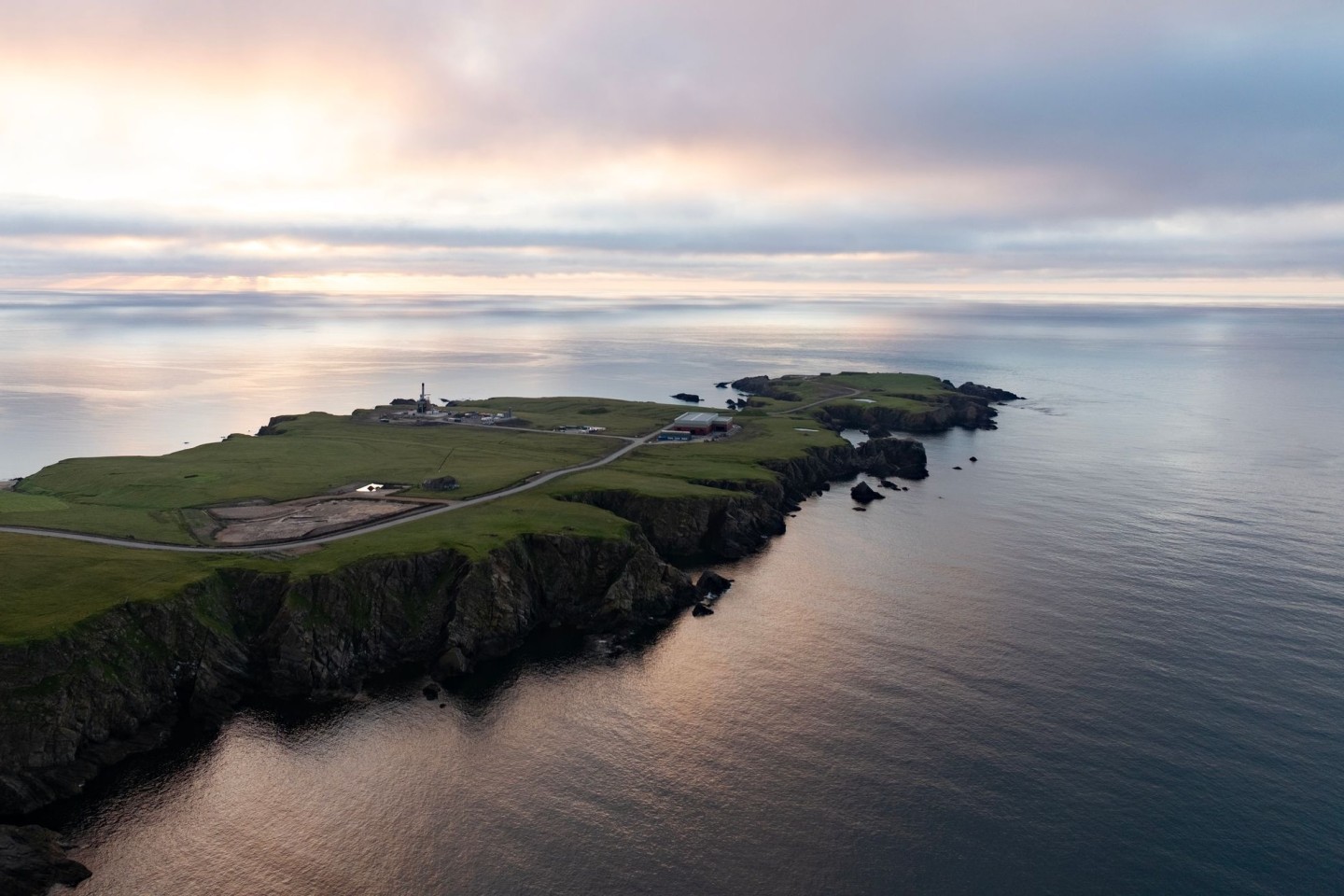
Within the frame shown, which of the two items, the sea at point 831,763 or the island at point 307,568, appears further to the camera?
the island at point 307,568

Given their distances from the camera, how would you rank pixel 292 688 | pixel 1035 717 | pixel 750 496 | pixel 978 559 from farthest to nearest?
1. pixel 750 496
2. pixel 978 559
3. pixel 292 688
4. pixel 1035 717

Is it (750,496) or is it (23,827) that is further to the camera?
(750,496)

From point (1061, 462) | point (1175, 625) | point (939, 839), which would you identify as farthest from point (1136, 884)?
point (1061, 462)

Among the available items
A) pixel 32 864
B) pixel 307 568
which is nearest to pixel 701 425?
pixel 307 568

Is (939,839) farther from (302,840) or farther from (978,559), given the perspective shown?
(978,559)

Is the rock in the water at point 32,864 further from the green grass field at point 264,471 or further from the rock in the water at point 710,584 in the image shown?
the rock in the water at point 710,584

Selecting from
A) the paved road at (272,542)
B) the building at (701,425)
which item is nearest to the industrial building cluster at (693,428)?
the building at (701,425)

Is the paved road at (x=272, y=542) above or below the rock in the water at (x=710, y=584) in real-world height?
above

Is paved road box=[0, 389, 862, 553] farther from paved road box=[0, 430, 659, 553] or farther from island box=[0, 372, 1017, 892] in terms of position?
island box=[0, 372, 1017, 892]
